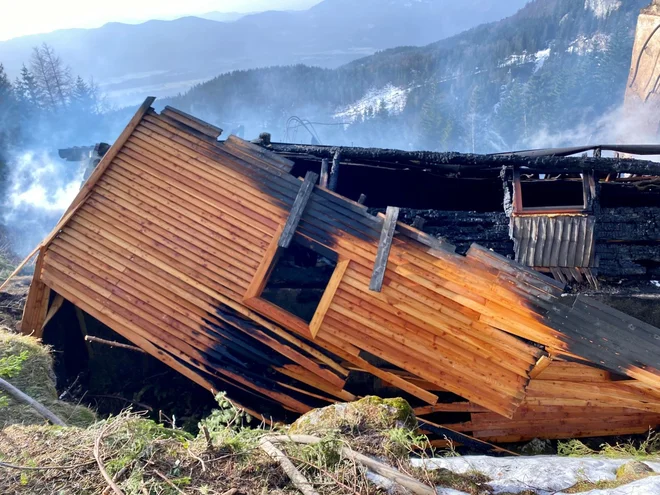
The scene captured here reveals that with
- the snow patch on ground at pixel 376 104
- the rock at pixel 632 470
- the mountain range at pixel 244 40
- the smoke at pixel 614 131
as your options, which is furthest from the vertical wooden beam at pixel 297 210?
the mountain range at pixel 244 40

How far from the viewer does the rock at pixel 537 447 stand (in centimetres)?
723

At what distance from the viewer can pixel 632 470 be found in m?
3.97

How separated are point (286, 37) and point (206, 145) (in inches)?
3941

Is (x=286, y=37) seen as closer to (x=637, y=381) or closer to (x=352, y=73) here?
(x=352, y=73)

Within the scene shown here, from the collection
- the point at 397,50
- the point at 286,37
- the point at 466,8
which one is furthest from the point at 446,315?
the point at 466,8

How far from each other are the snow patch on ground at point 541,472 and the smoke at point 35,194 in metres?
24.3

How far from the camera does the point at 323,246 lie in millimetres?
7168

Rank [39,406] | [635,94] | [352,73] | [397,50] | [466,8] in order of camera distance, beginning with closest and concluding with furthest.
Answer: [39,406], [635,94], [352,73], [397,50], [466,8]

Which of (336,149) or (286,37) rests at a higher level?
(286,37)

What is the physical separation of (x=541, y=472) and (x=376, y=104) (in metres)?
53.3

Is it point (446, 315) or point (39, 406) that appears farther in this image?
point (446, 315)

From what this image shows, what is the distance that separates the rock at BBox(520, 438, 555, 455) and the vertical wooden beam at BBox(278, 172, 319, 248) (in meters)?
5.11

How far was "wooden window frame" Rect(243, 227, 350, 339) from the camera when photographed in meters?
6.89

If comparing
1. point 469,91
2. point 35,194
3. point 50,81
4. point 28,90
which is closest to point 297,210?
point 35,194
